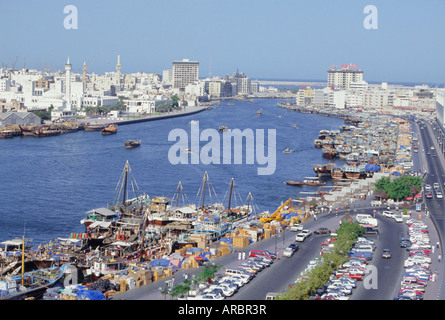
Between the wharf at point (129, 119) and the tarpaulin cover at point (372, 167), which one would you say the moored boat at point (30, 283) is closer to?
the tarpaulin cover at point (372, 167)

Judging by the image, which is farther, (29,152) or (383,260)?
(29,152)

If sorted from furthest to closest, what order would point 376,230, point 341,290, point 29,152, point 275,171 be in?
point 29,152, point 275,171, point 376,230, point 341,290

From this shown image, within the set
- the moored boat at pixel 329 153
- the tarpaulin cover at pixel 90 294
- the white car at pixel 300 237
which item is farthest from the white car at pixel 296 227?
the moored boat at pixel 329 153

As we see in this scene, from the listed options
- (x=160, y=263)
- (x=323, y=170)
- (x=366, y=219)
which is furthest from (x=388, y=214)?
(x=323, y=170)

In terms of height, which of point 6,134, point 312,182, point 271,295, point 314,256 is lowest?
point 312,182

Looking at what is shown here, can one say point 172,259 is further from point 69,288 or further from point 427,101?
point 427,101

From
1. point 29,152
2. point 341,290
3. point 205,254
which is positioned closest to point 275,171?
point 29,152

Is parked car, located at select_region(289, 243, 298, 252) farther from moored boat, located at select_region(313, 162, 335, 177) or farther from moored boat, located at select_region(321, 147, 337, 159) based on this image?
moored boat, located at select_region(321, 147, 337, 159)

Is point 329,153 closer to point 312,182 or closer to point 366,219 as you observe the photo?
point 312,182
